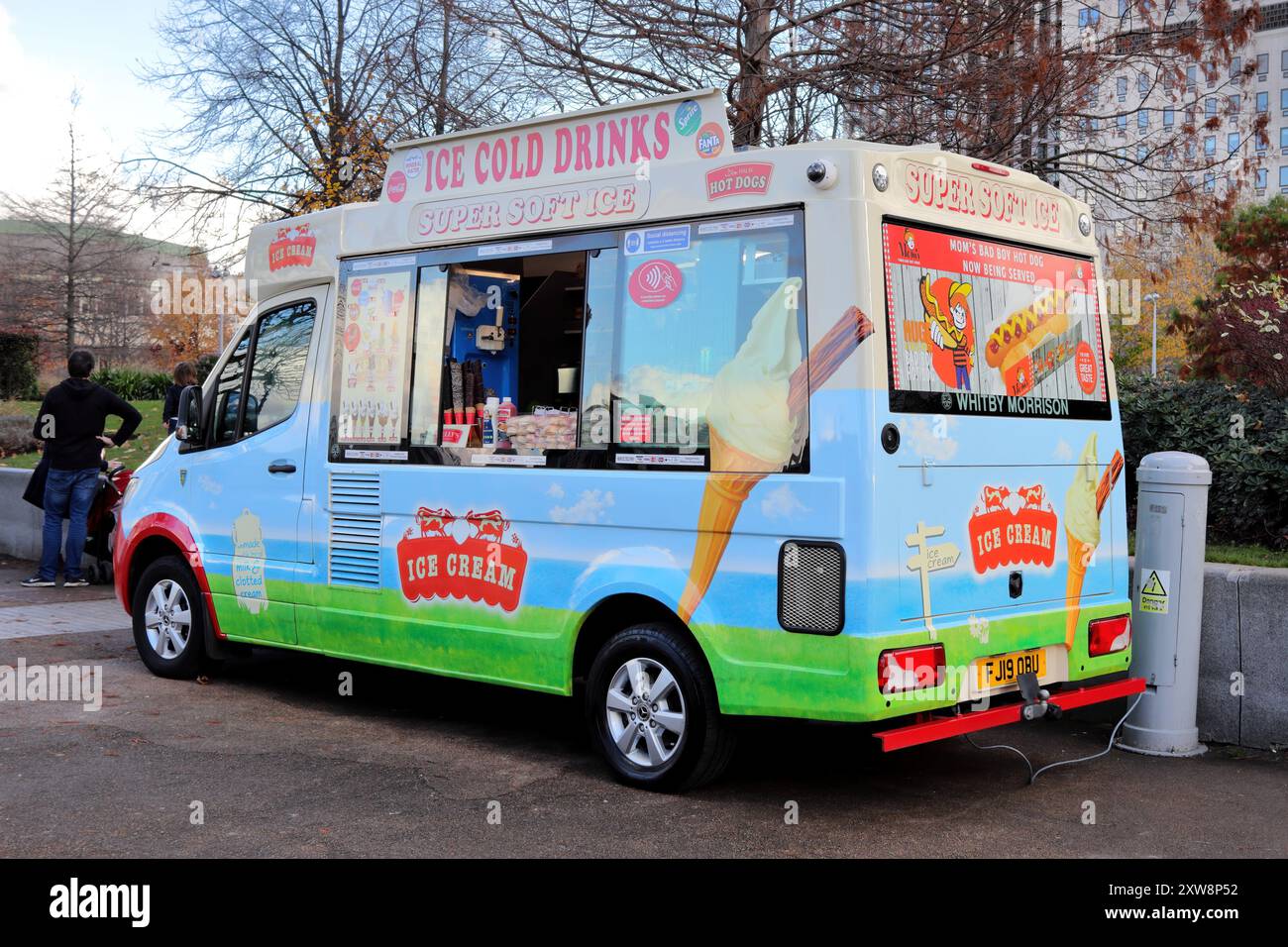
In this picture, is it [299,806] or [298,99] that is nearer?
[299,806]

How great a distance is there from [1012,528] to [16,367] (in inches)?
1432

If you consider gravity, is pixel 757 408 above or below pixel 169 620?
above

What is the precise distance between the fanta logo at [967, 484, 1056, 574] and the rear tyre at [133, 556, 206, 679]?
4.82 metres

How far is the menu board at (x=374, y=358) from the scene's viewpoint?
23.3 ft

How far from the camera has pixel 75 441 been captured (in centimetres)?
1218

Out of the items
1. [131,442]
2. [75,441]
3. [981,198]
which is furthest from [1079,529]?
[131,442]

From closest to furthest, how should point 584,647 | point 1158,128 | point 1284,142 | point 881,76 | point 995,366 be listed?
point 995,366, point 584,647, point 881,76, point 1158,128, point 1284,142

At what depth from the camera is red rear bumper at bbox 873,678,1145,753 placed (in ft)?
17.2

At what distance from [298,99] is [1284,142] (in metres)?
105

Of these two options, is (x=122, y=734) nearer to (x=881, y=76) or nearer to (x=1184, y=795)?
(x=1184, y=795)

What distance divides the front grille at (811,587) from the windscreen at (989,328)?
648 mm

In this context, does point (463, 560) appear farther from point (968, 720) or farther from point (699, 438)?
point (968, 720)

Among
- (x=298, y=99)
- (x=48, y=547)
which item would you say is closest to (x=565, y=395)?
(x=48, y=547)

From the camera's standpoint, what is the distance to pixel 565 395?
633 cm
